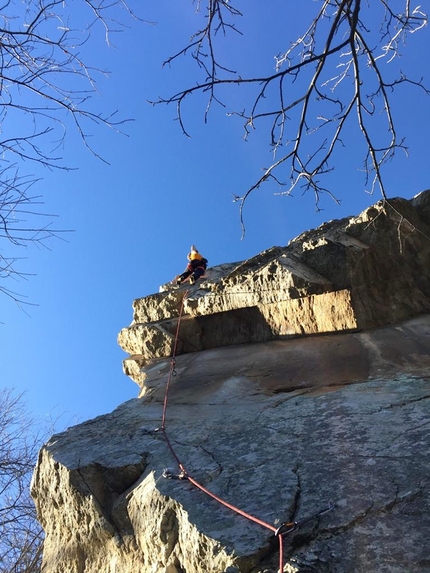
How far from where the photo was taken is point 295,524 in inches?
94.0

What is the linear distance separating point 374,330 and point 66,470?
3747mm

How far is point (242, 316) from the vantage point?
668 cm

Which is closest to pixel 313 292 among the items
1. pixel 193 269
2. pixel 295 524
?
pixel 193 269

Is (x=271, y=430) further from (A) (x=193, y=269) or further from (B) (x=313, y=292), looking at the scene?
(A) (x=193, y=269)

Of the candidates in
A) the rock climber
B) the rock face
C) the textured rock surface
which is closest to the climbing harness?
the rock face

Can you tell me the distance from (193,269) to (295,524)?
19.9ft

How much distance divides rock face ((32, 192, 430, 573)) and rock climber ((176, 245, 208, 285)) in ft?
1.87

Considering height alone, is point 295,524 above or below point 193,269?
below

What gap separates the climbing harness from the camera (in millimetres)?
2362

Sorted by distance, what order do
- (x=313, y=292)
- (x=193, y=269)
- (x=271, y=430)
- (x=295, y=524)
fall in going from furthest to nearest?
(x=193, y=269), (x=313, y=292), (x=271, y=430), (x=295, y=524)

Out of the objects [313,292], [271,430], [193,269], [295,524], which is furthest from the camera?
[193,269]

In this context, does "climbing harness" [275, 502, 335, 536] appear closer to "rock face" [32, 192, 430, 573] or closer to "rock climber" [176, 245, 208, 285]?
"rock face" [32, 192, 430, 573]

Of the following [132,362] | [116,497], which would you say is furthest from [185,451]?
[132,362]

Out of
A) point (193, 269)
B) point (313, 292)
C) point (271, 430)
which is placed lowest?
point (271, 430)
